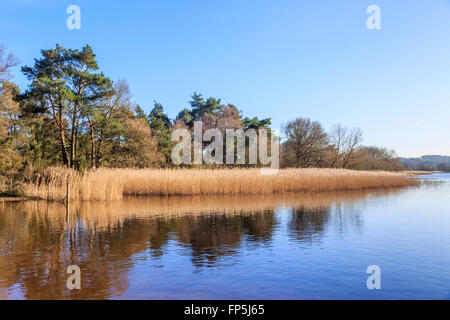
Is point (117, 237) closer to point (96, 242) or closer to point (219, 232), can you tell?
point (96, 242)

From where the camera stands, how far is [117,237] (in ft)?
31.6

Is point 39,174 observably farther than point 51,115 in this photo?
No

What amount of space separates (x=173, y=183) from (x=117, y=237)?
1257 centimetres

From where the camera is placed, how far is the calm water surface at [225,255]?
5.60 m

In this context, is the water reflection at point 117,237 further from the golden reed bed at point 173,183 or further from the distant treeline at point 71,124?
the distant treeline at point 71,124

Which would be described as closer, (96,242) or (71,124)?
(96,242)

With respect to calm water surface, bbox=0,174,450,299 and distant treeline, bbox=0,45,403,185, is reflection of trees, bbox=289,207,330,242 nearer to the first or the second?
calm water surface, bbox=0,174,450,299

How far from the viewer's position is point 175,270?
6.56m

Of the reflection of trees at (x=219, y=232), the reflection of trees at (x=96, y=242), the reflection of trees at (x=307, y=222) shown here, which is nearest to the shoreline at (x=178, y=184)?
the reflection of trees at (x=96, y=242)

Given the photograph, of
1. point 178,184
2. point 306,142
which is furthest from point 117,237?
point 306,142

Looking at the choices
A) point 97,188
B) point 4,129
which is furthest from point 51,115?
point 97,188

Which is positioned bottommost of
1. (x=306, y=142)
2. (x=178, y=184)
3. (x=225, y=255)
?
(x=225, y=255)
